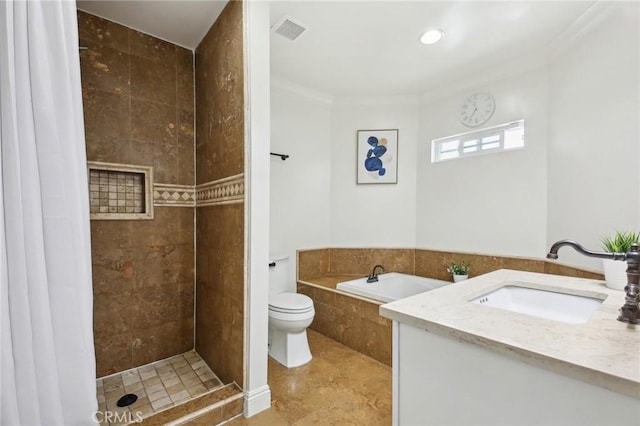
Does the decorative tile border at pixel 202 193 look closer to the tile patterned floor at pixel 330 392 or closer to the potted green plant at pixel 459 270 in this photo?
the tile patterned floor at pixel 330 392

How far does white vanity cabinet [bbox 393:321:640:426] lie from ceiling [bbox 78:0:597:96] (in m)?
2.04

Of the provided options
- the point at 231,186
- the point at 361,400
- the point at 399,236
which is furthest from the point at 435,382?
the point at 399,236

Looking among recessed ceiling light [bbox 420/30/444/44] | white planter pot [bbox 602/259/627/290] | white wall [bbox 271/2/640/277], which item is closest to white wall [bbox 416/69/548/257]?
white wall [bbox 271/2/640/277]

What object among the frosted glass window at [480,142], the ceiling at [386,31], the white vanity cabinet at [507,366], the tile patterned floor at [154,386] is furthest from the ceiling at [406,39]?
the tile patterned floor at [154,386]

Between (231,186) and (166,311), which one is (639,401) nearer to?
(231,186)

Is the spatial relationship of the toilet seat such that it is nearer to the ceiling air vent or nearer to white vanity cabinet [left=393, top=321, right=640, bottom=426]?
white vanity cabinet [left=393, top=321, right=640, bottom=426]

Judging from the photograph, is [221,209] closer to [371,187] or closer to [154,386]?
[154,386]

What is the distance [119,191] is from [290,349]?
1.70 m

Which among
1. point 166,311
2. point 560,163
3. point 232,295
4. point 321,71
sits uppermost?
point 321,71

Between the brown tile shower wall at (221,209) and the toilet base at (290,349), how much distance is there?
19.5 inches

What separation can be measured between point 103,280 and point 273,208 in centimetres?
148

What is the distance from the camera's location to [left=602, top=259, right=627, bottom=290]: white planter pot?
1181mm

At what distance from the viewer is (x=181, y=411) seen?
1511 mm

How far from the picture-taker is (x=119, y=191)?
Result: 6.64 ft
